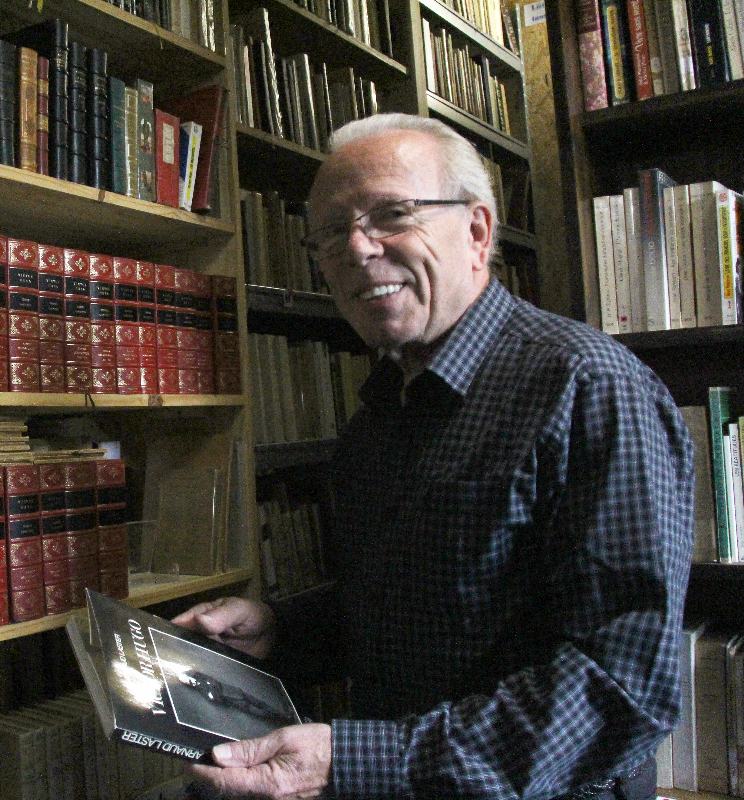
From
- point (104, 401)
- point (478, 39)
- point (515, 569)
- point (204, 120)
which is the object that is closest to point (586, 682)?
point (515, 569)

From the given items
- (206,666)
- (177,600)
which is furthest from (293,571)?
(206,666)

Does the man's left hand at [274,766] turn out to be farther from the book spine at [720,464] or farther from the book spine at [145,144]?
the book spine at [145,144]

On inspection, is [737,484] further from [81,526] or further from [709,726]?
[81,526]

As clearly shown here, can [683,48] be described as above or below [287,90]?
below

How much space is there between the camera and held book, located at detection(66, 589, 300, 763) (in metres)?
0.88

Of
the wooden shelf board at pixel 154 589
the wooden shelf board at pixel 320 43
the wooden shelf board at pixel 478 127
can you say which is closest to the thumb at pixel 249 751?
the wooden shelf board at pixel 154 589

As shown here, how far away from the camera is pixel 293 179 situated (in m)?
2.56

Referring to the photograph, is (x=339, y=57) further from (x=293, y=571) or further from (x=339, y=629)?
(x=339, y=629)

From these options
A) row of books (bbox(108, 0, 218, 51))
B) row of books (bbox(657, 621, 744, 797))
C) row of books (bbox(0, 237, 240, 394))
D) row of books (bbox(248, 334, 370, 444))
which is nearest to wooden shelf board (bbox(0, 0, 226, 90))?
row of books (bbox(108, 0, 218, 51))

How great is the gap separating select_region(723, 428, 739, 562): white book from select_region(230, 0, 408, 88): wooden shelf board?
64.4 inches

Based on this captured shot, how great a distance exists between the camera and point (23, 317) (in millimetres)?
1551

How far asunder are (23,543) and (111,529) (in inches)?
7.7

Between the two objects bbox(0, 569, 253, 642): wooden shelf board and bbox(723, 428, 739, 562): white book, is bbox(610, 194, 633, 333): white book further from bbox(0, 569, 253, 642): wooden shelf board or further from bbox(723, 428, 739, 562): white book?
bbox(0, 569, 253, 642): wooden shelf board

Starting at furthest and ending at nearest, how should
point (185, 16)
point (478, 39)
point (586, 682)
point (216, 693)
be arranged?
point (478, 39) < point (185, 16) < point (216, 693) < point (586, 682)
